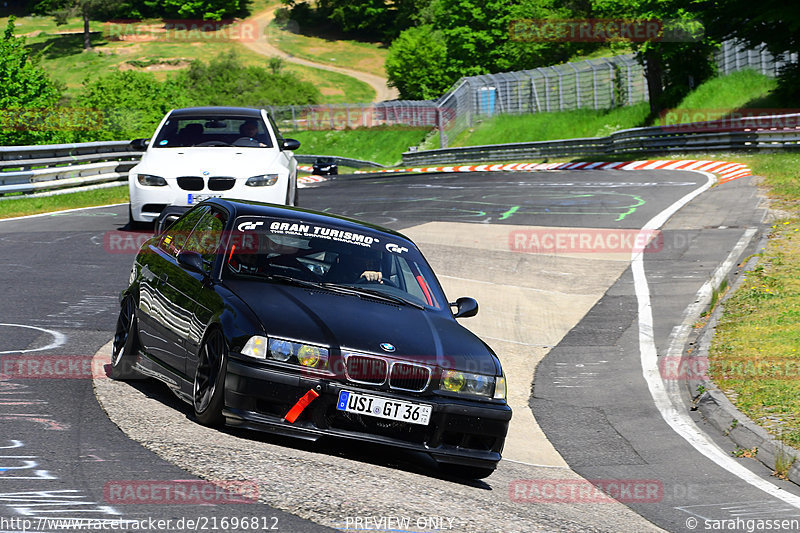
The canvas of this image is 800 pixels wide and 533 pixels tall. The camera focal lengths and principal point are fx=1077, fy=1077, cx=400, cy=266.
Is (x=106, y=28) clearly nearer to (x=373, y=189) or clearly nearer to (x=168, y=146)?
(x=373, y=189)

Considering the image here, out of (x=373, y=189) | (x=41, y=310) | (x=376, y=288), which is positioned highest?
(x=376, y=288)

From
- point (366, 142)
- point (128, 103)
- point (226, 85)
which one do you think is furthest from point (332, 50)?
point (128, 103)

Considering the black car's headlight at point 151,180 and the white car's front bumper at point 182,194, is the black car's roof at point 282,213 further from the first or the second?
the black car's headlight at point 151,180

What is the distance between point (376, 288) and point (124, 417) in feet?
6.39

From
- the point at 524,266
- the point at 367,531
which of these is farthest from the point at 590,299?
the point at 367,531

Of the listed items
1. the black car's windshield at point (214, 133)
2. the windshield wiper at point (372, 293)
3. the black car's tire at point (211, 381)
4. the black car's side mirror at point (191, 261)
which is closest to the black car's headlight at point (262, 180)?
the black car's windshield at point (214, 133)

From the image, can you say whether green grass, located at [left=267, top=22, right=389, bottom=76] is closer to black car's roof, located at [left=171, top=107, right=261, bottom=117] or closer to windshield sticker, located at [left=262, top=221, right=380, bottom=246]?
black car's roof, located at [left=171, top=107, right=261, bottom=117]

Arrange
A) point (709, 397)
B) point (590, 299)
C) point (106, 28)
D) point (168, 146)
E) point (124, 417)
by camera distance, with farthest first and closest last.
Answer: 1. point (106, 28)
2. point (168, 146)
3. point (590, 299)
4. point (709, 397)
5. point (124, 417)

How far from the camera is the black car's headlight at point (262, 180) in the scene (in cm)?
1545

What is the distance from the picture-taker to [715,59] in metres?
50.2

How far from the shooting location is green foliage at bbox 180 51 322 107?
105 m

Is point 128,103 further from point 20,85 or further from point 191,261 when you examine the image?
point 191,261

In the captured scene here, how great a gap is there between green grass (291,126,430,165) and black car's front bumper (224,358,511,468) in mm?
71711

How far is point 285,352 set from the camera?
256 inches
